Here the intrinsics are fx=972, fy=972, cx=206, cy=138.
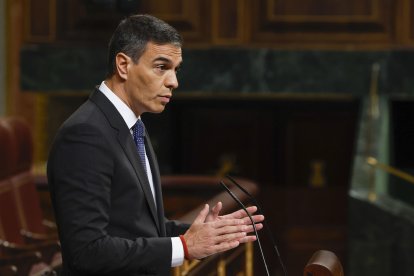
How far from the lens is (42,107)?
715cm

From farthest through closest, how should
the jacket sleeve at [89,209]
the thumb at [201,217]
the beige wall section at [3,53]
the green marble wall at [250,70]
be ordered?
the beige wall section at [3,53] → the green marble wall at [250,70] → the thumb at [201,217] → the jacket sleeve at [89,209]

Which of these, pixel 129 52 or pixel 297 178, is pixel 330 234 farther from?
pixel 129 52

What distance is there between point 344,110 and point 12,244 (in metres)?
3.85

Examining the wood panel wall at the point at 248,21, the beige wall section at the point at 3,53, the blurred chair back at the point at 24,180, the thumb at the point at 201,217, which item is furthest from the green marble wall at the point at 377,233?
the thumb at the point at 201,217

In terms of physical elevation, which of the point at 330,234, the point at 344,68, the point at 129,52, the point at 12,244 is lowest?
the point at 330,234

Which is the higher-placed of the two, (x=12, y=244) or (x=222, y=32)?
(x=222, y=32)

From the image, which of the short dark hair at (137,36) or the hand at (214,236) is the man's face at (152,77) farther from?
the hand at (214,236)

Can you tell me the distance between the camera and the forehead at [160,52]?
196 cm

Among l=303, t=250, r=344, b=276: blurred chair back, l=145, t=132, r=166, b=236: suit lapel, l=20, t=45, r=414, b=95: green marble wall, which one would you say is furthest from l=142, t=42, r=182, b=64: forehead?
l=20, t=45, r=414, b=95: green marble wall

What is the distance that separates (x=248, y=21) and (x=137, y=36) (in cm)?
489

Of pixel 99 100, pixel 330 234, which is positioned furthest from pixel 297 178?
pixel 99 100

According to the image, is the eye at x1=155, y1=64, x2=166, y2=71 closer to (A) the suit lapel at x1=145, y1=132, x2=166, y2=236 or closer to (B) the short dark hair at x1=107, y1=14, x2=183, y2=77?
(B) the short dark hair at x1=107, y1=14, x2=183, y2=77

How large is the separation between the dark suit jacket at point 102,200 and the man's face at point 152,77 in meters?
0.06

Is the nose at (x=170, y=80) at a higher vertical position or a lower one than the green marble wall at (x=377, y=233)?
higher
